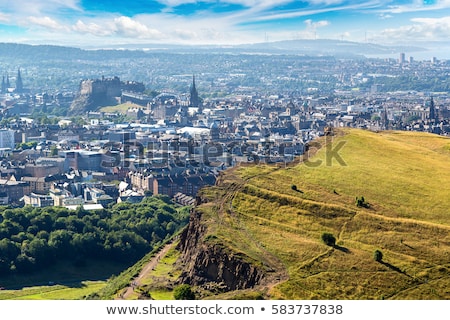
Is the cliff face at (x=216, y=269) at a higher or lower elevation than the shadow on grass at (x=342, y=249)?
lower

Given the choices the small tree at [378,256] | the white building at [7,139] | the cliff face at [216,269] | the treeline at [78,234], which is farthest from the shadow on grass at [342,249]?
the white building at [7,139]

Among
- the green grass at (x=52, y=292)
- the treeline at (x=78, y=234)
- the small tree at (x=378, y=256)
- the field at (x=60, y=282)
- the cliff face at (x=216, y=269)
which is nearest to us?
the cliff face at (x=216, y=269)

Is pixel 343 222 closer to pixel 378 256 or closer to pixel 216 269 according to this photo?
pixel 378 256

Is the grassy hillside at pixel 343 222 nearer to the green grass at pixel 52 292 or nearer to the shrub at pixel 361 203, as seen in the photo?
the shrub at pixel 361 203

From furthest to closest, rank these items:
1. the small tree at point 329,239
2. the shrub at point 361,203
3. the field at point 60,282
A: the field at point 60,282
the shrub at point 361,203
the small tree at point 329,239

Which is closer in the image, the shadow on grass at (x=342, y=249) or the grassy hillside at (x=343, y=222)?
the grassy hillside at (x=343, y=222)

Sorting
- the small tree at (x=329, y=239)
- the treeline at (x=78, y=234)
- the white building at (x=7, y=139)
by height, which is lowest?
the white building at (x=7, y=139)

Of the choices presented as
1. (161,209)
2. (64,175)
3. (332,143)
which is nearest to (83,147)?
(64,175)
